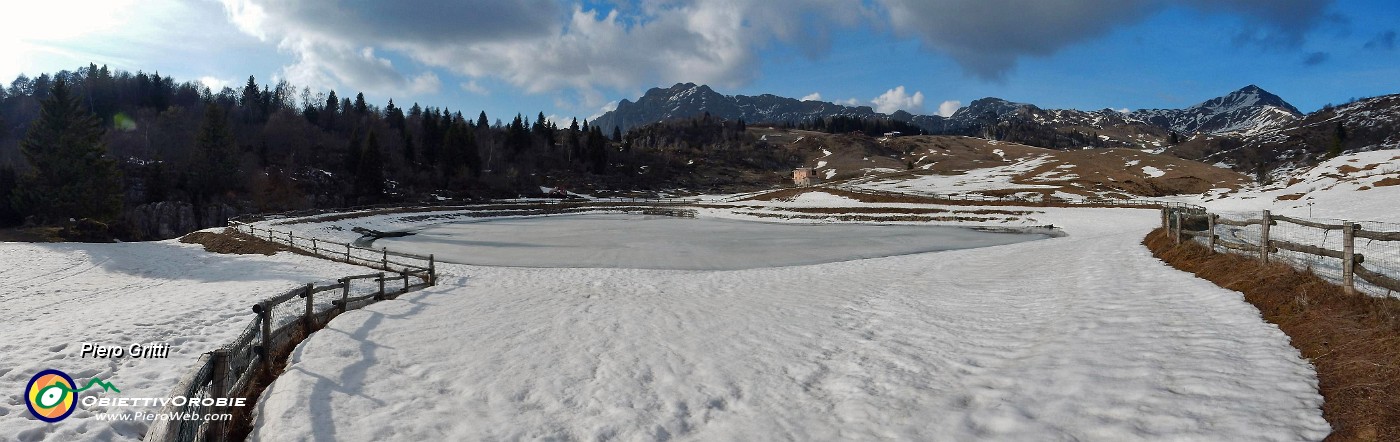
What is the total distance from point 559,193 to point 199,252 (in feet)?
234

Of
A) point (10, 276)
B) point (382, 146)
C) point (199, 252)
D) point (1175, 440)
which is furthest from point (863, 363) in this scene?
point (382, 146)

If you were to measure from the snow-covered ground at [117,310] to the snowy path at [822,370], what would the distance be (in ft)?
7.68

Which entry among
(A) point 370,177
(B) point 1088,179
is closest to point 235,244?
(A) point 370,177

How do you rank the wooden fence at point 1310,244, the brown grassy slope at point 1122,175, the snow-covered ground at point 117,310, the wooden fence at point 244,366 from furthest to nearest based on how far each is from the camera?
the brown grassy slope at point 1122,175 < the wooden fence at point 1310,244 < the snow-covered ground at point 117,310 < the wooden fence at point 244,366

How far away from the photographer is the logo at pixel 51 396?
285 inches

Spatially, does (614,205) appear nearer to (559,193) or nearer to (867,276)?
(559,193)

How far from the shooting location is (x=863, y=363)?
900cm

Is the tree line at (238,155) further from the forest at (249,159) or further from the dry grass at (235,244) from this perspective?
the dry grass at (235,244)

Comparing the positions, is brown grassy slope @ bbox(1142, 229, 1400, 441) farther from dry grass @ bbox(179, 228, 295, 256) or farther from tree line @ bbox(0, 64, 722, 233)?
tree line @ bbox(0, 64, 722, 233)

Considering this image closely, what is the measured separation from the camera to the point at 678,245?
3278 centimetres

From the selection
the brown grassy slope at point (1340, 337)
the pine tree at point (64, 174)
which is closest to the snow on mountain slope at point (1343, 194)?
the brown grassy slope at point (1340, 337)

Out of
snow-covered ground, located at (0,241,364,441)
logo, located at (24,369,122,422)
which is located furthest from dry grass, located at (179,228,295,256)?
logo, located at (24,369,122,422)

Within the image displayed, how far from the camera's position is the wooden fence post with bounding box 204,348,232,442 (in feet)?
20.5

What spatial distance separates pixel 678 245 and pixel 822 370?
79.4 feet
